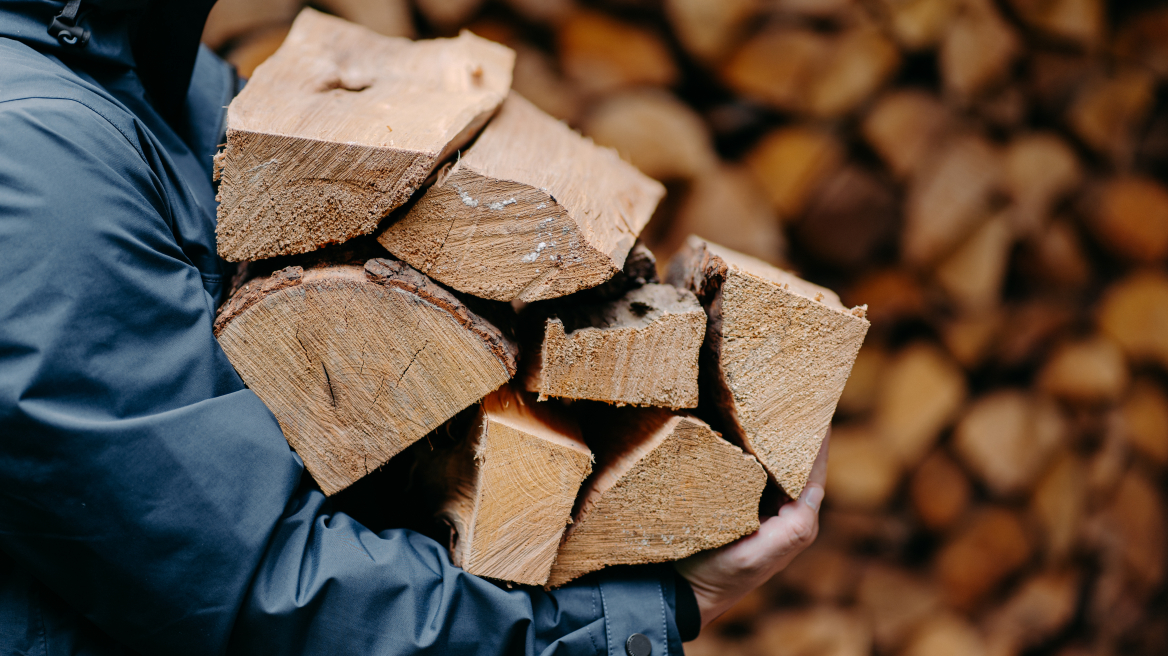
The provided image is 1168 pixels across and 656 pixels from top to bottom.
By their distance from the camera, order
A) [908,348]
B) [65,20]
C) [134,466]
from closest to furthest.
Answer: [134,466] < [65,20] < [908,348]

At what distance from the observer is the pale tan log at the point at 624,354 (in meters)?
0.75

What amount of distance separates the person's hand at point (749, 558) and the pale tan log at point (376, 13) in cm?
113

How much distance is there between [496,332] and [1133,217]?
79.0 inches

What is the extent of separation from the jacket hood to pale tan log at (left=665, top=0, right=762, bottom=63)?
3.05ft

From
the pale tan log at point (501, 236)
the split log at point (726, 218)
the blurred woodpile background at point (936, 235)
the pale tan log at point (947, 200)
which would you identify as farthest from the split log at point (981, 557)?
the pale tan log at point (501, 236)

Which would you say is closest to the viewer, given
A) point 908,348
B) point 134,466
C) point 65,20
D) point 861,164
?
point 134,466

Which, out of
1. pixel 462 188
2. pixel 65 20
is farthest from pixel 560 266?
pixel 65 20

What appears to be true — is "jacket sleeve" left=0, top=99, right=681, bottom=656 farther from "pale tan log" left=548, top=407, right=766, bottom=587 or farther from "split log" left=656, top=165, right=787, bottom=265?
"split log" left=656, top=165, right=787, bottom=265

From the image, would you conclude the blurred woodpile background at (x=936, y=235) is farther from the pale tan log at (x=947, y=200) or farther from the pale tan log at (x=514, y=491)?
the pale tan log at (x=514, y=491)

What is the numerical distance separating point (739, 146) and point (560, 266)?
106 centimetres

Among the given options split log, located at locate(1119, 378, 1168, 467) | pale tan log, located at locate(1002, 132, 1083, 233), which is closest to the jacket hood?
pale tan log, located at locate(1002, 132, 1083, 233)

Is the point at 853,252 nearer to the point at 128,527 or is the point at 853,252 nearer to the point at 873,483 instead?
the point at 873,483

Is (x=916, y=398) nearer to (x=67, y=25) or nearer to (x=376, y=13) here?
(x=376, y=13)

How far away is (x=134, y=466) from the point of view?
62 cm
